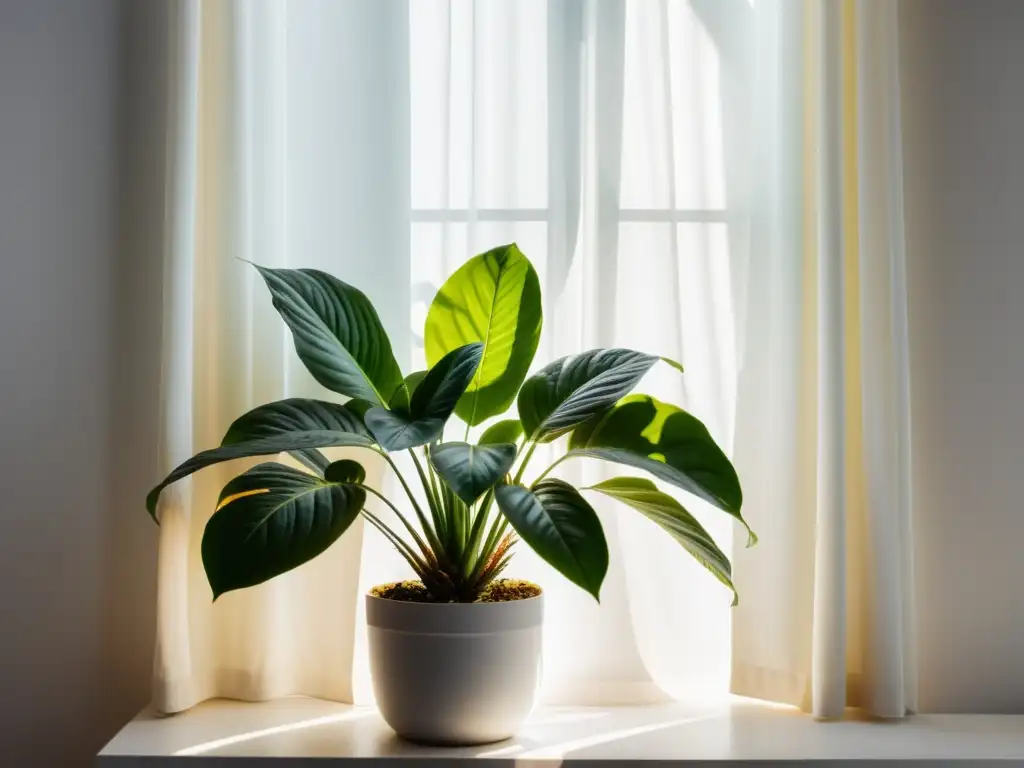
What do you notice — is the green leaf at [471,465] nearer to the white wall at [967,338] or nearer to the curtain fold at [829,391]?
the curtain fold at [829,391]

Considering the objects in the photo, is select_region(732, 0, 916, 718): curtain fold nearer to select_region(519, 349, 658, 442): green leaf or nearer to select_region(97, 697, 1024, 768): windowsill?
select_region(97, 697, 1024, 768): windowsill

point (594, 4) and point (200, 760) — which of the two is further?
point (594, 4)

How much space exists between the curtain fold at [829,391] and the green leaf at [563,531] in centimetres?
50

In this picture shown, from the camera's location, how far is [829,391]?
4.97 ft

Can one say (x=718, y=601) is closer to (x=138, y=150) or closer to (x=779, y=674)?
(x=779, y=674)

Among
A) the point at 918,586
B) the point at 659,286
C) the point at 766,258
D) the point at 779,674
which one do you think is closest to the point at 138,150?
the point at 659,286

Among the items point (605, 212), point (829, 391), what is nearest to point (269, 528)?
point (605, 212)

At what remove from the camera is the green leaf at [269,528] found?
1.19m

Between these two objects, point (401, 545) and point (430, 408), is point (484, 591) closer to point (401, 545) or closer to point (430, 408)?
point (401, 545)

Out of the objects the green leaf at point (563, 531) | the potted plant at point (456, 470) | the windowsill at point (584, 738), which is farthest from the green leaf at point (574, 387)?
the windowsill at point (584, 738)

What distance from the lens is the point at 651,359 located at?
1.32 m

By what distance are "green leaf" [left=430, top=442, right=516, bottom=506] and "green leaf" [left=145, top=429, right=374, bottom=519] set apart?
0.16 m

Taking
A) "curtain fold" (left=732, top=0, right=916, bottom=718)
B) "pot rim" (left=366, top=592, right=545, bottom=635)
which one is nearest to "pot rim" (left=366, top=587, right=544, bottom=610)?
"pot rim" (left=366, top=592, right=545, bottom=635)

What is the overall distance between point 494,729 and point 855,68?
4.10ft
